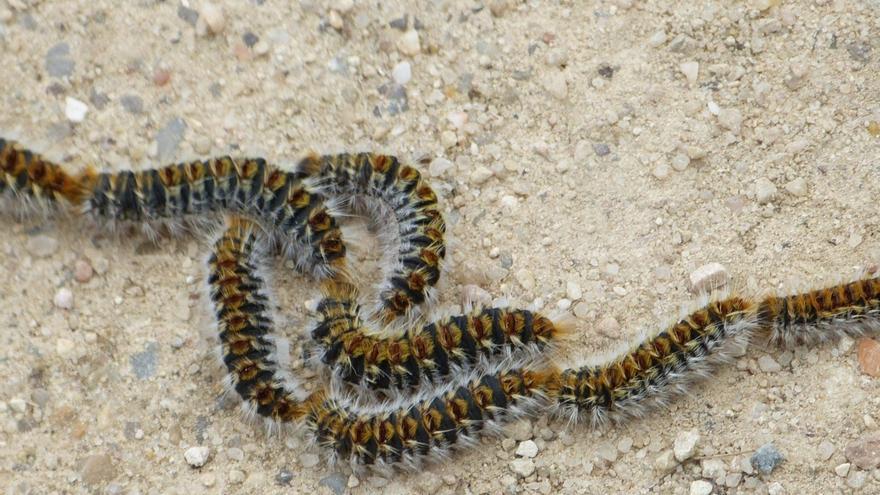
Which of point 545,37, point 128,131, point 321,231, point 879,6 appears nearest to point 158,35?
point 128,131

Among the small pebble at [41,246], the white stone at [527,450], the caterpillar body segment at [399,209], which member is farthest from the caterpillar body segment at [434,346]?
the small pebble at [41,246]

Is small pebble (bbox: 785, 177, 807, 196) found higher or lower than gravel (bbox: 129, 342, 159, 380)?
higher

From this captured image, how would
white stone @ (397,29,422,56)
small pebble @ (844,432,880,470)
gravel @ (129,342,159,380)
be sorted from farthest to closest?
1. white stone @ (397,29,422,56)
2. gravel @ (129,342,159,380)
3. small pebble @ (844,432,880,470)

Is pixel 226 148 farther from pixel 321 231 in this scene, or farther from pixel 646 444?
pixel 646 444

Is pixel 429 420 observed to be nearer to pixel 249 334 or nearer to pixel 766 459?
pixel 249 334

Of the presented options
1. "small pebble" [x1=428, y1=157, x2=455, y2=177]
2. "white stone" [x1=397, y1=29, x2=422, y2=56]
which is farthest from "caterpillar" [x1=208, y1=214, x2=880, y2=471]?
"white stone" [x1=397, y1=29, x2=422, y2=56]

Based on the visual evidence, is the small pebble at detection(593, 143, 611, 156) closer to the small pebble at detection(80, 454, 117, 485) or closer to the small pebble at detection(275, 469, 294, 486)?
the small pebble at detection(275, 469, 294, 486)
